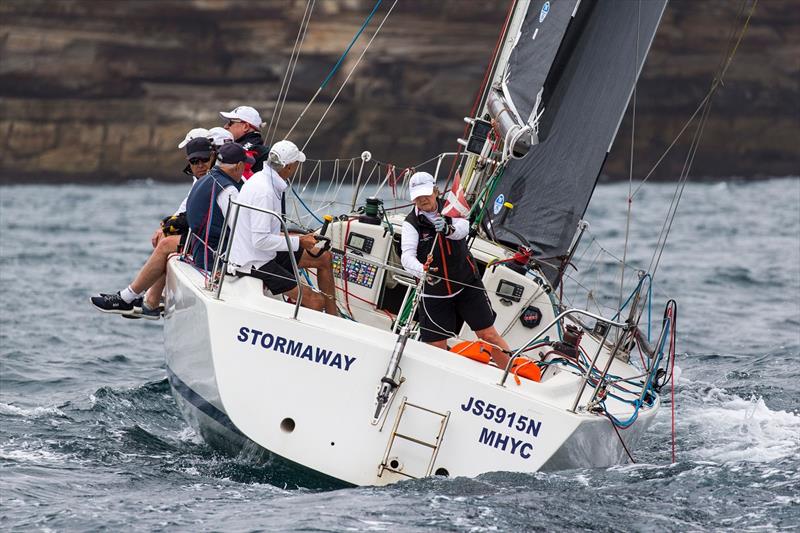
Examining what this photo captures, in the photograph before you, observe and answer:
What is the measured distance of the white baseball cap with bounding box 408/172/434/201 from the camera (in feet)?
18.7

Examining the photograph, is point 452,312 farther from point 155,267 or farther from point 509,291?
point 155,267

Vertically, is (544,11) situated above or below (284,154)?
above

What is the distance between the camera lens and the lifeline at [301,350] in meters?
5.34

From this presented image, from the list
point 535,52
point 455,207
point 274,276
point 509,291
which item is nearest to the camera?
point 274,276

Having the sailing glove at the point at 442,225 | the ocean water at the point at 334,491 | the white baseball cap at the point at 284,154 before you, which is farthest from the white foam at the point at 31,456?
the sailing glove at the point at 442,225

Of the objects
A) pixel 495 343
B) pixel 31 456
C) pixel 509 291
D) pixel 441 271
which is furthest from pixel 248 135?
pixel 31 456

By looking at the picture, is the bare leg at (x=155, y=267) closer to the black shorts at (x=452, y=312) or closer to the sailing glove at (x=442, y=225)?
the black shorts at (x=452, y=312)

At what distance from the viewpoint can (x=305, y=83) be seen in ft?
113

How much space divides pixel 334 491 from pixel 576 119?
3.92 m

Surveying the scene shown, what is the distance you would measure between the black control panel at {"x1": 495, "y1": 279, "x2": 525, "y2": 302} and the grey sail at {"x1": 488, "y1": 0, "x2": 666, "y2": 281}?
0.78 meters

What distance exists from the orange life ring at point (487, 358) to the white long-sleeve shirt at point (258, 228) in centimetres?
97

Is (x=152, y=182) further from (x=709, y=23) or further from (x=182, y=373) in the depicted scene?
(x=182, y=373)

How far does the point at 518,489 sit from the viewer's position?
5.07 metres

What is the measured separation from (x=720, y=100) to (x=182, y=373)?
3379cm
